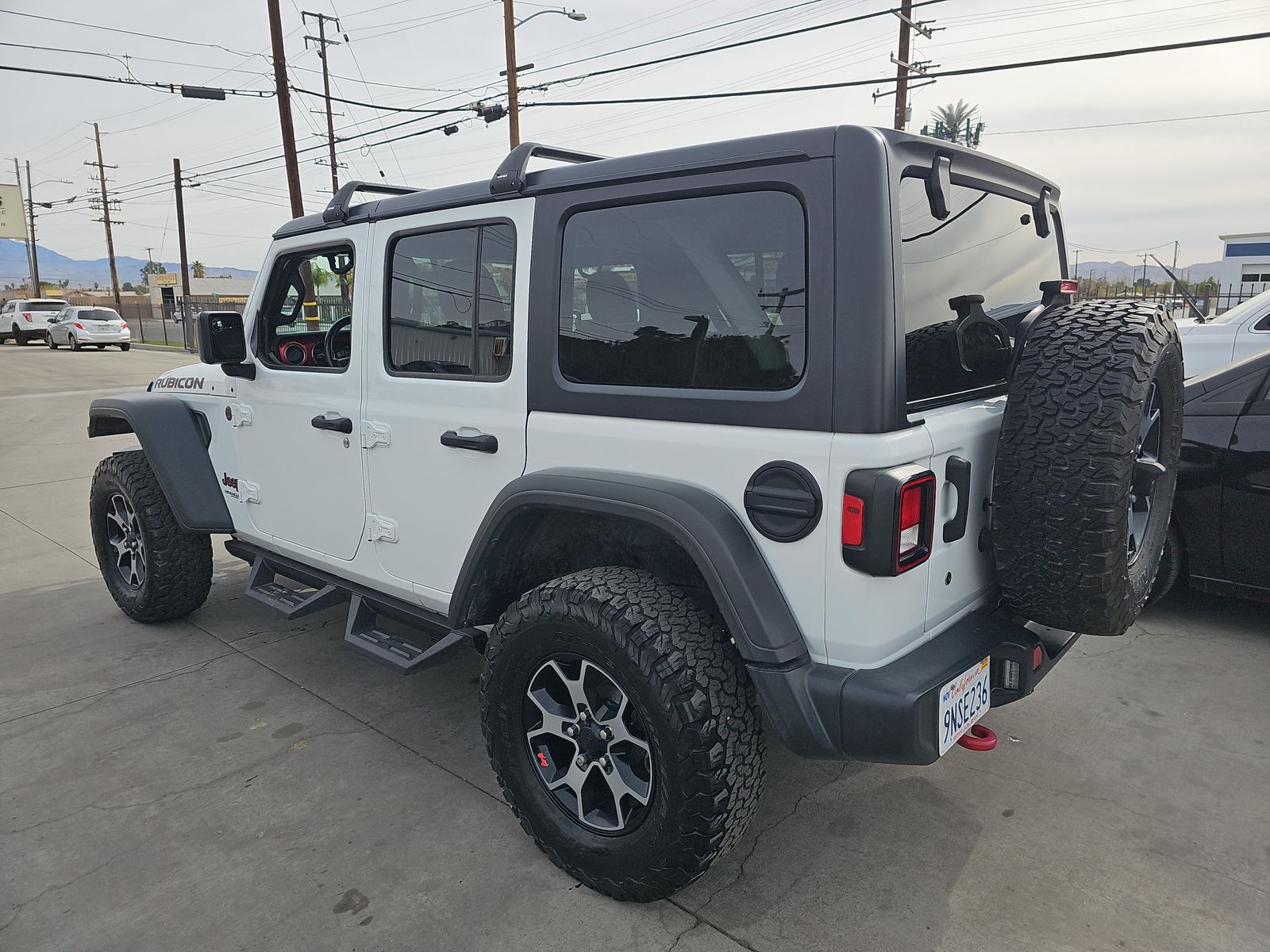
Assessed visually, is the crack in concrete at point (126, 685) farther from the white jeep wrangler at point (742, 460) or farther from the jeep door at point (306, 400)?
the white jeep wrangler at point (742, 460)

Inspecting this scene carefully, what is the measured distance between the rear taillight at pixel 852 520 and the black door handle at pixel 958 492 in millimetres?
366

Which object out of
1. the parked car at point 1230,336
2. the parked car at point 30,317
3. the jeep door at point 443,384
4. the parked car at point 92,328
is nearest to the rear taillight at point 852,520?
the jeep door at point 443,384

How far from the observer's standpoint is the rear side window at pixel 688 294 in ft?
6.87

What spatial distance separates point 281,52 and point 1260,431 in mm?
21336

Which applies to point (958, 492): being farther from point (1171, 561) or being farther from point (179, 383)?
point (179, 383)

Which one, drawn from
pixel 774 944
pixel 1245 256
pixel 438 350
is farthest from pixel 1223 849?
pixel 1245 256

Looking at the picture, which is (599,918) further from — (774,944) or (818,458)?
(818,458)

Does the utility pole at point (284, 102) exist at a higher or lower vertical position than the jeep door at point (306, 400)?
higher

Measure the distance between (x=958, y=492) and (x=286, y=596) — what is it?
2.92 metres

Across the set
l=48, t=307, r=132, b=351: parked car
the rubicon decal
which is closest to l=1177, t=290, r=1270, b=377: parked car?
the rubicon decal

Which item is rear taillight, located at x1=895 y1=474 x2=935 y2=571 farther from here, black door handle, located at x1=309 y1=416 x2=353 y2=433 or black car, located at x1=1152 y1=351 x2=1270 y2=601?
black car, located at x1=1152 y1=351 x2=1270 y2=601

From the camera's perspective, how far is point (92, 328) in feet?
94.0

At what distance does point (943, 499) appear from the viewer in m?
2.20

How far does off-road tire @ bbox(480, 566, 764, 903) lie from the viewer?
2.11 m
